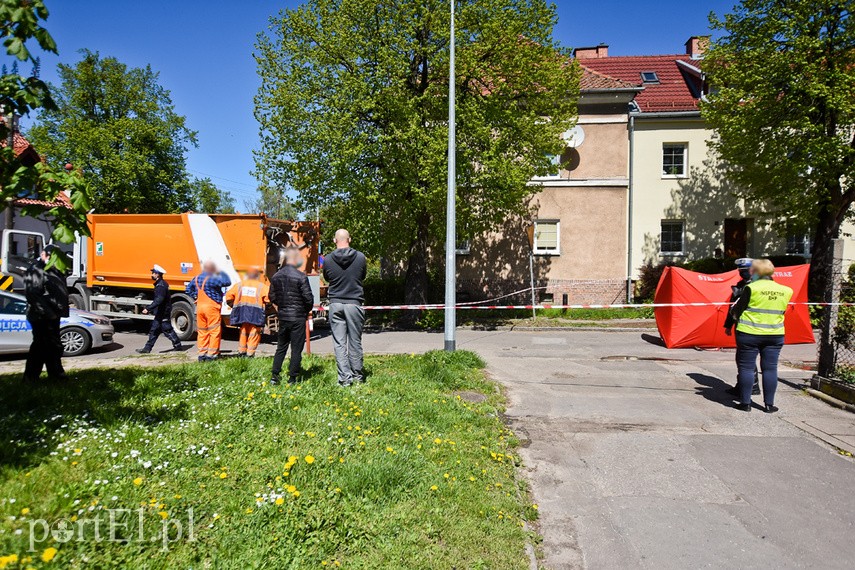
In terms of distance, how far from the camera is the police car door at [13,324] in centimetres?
980

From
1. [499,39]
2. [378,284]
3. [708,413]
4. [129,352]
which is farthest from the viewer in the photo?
[378,284]

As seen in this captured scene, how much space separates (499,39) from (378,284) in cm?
963

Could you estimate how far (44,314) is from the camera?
21.4 ft

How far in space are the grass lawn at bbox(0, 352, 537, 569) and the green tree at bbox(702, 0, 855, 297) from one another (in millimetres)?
14511

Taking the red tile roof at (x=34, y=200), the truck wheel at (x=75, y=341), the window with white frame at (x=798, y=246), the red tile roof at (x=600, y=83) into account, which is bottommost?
the truck wheel at (x=75, y=341)

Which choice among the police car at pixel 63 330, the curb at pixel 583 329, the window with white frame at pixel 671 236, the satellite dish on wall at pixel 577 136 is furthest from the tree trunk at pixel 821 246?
the police car at pixel 63 330

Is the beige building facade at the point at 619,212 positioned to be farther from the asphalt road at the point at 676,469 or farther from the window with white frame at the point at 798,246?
the asphalt road at the point at 676,469

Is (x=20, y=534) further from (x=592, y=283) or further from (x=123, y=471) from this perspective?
(x=592, y=283)

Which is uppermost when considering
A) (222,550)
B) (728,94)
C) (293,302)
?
(728,94)

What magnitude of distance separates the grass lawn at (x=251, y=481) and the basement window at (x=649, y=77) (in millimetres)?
23150

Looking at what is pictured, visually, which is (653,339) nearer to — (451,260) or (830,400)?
(830,400)

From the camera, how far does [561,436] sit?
592 cm

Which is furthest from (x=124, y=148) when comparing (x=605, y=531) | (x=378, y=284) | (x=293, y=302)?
(x=605, y=531)

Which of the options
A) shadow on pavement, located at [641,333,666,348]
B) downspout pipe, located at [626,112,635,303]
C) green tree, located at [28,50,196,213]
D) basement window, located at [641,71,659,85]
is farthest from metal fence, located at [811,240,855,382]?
green tree, located at [28,50,196,213]
